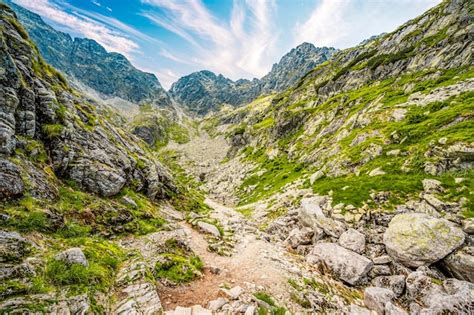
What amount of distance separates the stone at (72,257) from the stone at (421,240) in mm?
18966

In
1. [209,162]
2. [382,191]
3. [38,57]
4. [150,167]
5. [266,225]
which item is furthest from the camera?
[209,162]

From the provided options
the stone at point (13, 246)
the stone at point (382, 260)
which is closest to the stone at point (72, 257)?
the stone at point (13, 246)

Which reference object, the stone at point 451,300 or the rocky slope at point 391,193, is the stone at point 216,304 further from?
the stone at point 451,300

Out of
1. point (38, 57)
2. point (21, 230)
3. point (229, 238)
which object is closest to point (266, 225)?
point (229, 238)

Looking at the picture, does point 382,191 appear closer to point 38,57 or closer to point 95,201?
point 95,201

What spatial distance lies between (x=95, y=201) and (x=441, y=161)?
Result: 108ft

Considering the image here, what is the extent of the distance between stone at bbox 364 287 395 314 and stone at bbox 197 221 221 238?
41.0 feet

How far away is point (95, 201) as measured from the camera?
57.2 feet

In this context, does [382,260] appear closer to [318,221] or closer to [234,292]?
[318,221]

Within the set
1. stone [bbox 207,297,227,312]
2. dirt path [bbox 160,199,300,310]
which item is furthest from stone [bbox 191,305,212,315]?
dirt path [bbox 160,199,300,310]

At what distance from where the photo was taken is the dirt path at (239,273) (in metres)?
11.2

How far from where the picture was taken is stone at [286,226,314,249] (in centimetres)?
1970

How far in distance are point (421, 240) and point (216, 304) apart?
46.0 ft

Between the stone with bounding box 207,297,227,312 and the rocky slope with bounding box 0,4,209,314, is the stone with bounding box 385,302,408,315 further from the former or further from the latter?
the rocky slope with bounding box 0,4,209,314
